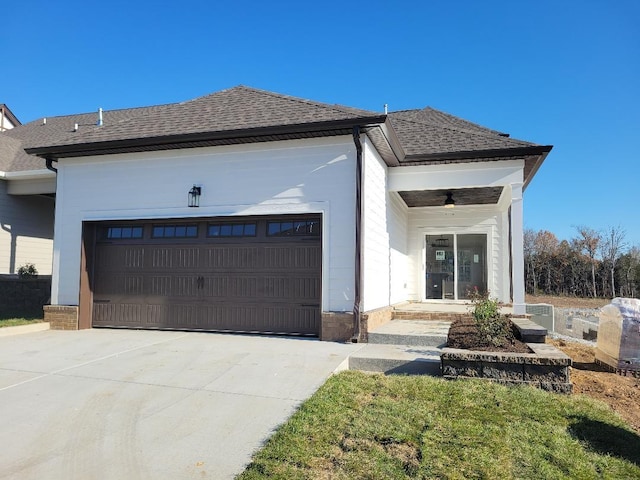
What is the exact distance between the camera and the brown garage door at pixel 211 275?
27.7 feet

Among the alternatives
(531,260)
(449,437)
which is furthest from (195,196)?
(531,260)

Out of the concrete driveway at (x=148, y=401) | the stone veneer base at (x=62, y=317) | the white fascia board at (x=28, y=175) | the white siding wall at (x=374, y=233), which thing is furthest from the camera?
the white fascia board at (x=28, y=175)

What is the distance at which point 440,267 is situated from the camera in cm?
1339

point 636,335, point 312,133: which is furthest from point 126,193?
point 636,335

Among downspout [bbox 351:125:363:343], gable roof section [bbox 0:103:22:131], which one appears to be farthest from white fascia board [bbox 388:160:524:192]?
gable roof section [bbox 0:103:22:131]

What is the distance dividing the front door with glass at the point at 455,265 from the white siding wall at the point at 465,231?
0.20 metres

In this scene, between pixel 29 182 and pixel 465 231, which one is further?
pixel 465 231

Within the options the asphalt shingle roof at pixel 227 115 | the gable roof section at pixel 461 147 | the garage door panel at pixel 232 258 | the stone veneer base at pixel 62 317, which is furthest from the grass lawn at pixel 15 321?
the gable roof section at pixel 461 147

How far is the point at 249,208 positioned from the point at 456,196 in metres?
6.06

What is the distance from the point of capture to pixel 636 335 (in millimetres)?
6281

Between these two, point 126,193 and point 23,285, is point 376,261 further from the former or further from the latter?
point 23,285

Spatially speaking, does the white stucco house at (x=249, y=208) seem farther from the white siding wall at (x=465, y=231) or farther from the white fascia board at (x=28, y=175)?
the white siding wall at (x=465, y=231)

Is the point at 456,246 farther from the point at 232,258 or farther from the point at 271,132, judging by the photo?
the point at 271,132

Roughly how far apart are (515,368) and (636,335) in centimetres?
250
